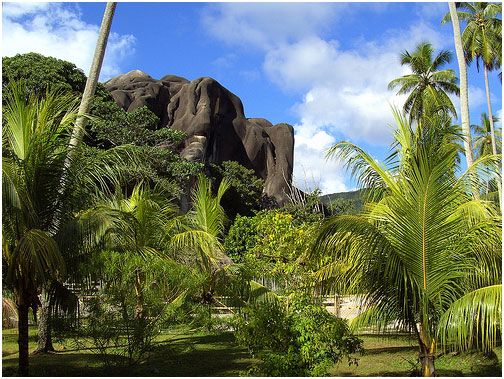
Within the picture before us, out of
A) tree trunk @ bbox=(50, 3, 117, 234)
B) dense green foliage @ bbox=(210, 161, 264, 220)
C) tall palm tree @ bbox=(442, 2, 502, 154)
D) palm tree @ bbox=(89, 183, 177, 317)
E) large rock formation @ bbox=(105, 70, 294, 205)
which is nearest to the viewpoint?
palm tree @ bbox=(89, 183, 177, 317)

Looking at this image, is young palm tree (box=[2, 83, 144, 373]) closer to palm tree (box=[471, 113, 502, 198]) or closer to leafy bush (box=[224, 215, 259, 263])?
leafy bush (box=[224, 215, 259, 263])

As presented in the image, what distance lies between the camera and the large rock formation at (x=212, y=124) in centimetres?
3494

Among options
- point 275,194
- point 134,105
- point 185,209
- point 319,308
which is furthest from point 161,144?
point 319,308

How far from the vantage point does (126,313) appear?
750 centimetres

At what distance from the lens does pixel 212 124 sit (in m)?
36.7

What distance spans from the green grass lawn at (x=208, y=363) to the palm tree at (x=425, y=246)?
1.63m

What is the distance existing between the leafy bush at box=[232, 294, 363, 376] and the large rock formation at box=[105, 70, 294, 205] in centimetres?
2616

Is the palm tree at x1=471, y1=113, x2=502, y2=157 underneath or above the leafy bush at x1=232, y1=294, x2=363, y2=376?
above

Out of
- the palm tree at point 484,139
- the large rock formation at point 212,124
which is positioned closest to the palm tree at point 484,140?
the palm tree at point 484,139

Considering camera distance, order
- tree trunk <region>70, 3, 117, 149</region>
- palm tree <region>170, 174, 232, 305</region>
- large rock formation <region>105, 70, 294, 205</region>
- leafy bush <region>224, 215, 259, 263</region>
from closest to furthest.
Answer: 1. palm tree <region>170, 174, 232, 305</region>
2. tree trunk <region>70, 3, 117, 149</region>
3. leafy bush <region>224, 215, 259, 263</region>
4. large rock formation <region>105, 70, 294, 205</region>

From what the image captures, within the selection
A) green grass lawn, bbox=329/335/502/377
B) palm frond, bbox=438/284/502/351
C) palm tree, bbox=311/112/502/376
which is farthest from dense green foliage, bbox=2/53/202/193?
palm frond, bbox=438/284/502/351

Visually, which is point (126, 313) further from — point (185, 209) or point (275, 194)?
point (275, 194)

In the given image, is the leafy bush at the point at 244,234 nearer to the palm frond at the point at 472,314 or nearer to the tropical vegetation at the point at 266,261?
the tropical vegetation at the point at 266,261

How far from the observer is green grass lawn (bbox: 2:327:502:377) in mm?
7949
